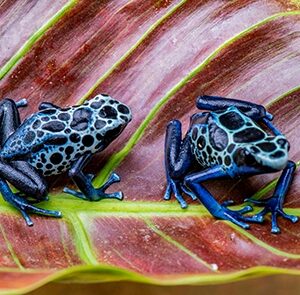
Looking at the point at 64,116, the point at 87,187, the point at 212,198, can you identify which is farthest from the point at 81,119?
the point at 212,198

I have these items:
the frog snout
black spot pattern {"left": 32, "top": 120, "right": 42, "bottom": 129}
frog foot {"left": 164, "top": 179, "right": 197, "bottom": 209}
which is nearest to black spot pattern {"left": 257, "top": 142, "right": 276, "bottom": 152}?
frog foot {"left": 164, "top": 179, "right": 197, "bottom": 209}

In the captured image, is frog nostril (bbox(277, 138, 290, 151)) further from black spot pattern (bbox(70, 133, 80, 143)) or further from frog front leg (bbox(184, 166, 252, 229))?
black spot pattern (bbox(70, 133, 80, 143))

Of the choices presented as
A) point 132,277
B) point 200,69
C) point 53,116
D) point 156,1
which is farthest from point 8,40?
point 132,277

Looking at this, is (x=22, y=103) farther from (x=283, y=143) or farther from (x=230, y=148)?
(x=283, y=143)

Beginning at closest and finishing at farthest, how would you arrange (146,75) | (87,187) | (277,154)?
(277,154)
(87,187)
(146,75)

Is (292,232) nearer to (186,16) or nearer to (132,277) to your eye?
(132,277)

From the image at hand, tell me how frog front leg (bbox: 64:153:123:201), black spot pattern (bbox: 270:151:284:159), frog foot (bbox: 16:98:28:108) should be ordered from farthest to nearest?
frog foot (bbox: 16:98:28:108), frog front leg (bbox: 64:153:123:201), black spot pattern (bbox: 270:151:284:159)
